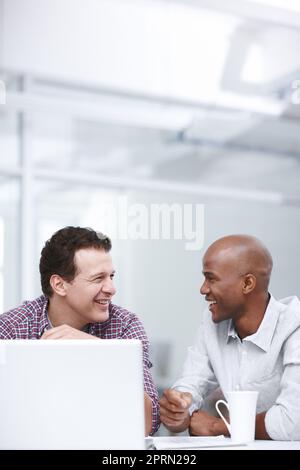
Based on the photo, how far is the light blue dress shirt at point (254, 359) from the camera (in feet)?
7.57

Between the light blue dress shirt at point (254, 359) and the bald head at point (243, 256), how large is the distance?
0.12 meters

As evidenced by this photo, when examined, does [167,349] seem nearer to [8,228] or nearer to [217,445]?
[8,228]

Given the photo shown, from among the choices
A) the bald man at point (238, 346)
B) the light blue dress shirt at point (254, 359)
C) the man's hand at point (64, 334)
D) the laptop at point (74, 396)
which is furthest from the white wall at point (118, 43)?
the laptop at point (74, 396)

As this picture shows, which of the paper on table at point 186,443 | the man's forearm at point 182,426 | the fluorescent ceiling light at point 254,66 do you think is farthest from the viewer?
the fluorescent ceiling light at point 254,66

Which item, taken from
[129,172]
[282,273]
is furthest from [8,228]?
[282,273]

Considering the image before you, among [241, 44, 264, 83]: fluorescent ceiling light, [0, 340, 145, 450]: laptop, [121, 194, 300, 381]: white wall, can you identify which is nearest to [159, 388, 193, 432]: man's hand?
[121, 194, 300, 381]: white wall

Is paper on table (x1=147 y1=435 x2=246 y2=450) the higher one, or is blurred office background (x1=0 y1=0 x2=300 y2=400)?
blurred office background (x1=0 y1=0 x2=300 y2=400)

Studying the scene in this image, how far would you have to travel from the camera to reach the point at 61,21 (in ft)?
10.0

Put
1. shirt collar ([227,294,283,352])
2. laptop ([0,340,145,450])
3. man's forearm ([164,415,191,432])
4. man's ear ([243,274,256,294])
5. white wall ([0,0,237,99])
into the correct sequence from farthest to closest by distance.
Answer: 1. white wall ([0,0,237,99])
2. man's ear ([243,274,256,294])
3. shirt collar ([227,294,283,352])
4. man's forearm ([164,415,191,432])
5. laptop ([0,340,145,450])

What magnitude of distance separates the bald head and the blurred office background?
0.26 ft

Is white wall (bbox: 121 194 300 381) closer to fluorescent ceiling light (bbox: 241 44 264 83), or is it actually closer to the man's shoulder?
the man's shoulder

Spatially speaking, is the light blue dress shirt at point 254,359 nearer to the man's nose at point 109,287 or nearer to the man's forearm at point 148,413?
the man's forearm at point 148,413

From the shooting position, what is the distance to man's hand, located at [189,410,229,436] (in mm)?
2059

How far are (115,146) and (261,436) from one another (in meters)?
1.59
